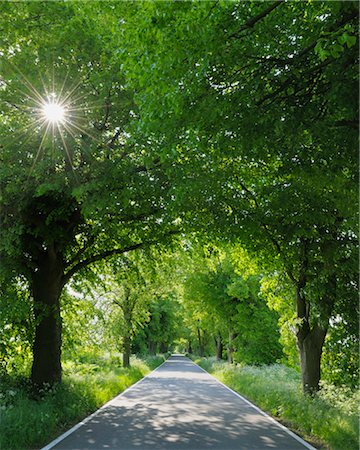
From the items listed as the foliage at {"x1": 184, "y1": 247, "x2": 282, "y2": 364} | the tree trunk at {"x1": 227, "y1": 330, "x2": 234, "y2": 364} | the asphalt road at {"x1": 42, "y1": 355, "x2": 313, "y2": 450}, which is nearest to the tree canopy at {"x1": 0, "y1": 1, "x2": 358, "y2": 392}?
the asphalt road at {"x1": 42, "y1": 355, "x2": 313, "y2": 450}

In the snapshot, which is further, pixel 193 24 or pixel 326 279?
pixel 326 279

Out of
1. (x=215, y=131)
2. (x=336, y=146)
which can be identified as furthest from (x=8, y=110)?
(x=336, y=146)

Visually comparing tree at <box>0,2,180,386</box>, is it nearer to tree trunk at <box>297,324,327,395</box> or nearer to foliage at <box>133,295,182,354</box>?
tree trunk at <box>297,324,327,395</box>

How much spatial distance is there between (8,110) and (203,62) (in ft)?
23.2

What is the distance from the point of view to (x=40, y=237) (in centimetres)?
1420

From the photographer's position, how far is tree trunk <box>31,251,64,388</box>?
13.5m

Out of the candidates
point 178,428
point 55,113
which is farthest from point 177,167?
point 178,428

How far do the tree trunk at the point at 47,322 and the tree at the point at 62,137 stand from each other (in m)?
0.04

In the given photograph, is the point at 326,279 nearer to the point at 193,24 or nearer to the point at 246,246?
the point at 246,246

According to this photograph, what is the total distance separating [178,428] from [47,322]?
5.13m

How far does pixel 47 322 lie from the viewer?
14.0 meters

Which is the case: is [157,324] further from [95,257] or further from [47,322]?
[47,322]

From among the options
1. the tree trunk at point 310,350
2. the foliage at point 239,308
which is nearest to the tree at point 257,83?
the tree trunk at point 310,350

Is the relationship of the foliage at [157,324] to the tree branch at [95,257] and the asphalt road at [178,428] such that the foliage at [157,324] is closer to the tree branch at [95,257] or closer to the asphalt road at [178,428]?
the asphalt road at [178,428]
